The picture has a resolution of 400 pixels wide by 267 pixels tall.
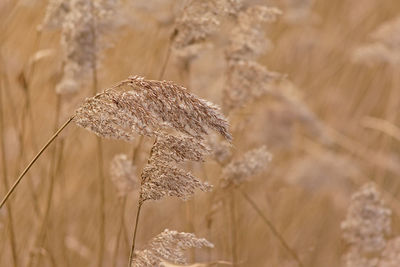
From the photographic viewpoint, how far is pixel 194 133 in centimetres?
A: 103

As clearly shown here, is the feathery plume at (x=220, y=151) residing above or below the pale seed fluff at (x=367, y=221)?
above

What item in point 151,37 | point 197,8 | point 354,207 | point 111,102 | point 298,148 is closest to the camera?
point 111,102

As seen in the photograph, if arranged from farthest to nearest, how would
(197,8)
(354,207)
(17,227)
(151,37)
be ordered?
1. (151,37)
2. (17,227)
3. (354,207)
4. (197,8)

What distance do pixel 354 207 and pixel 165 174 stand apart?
0.63m

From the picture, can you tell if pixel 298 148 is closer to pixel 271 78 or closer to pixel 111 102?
pixel 271 78

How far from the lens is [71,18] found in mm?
1501

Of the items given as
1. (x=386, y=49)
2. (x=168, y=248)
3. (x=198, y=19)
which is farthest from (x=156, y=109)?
(x=386, y=49)

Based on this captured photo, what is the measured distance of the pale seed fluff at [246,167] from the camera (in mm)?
1472

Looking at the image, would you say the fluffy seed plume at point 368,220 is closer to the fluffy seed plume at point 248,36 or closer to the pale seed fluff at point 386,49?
the fluffy seed plume at point 248,36

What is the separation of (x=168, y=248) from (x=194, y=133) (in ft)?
0.51

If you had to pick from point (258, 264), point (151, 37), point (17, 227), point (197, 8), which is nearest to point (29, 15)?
point (151, 37)

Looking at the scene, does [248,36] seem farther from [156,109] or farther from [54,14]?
[156,109]

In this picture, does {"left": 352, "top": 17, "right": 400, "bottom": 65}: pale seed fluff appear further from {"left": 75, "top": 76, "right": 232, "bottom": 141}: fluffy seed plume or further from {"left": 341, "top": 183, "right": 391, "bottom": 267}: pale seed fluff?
{"left": 75, "top": 76, "right": 232, "bottom": 141}: fluffy seed plume

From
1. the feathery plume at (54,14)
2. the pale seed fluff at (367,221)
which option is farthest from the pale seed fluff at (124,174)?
the pale seed fluff at (367,221)
